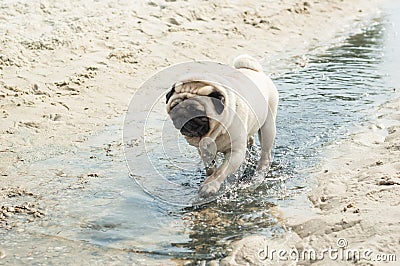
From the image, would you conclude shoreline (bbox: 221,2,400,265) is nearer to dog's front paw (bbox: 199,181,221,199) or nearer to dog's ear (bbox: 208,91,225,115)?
dog's front paw (bbox: 199,181,221,199)

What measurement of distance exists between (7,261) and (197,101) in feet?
5.46

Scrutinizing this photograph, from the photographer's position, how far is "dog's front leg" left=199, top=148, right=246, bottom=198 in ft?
15.9

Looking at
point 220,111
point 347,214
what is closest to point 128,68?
point 220,111

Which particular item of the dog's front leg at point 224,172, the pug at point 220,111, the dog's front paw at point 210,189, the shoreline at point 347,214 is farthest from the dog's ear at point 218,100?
the shoreline at point 347,214

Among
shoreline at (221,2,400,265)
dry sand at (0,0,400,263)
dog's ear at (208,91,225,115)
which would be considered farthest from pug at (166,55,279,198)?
dry sand at (0,0,400,263)

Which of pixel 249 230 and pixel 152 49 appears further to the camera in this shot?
pixel 152 49

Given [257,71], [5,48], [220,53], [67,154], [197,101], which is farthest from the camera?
[220,53]

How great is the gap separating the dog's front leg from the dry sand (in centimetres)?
64

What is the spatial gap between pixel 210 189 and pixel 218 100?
833 millimetres

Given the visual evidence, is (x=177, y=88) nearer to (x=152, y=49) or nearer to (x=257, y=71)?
(x=257, y=71)

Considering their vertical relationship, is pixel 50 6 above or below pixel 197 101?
below

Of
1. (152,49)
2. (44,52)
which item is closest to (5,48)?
(44,52)

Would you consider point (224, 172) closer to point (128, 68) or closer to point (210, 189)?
point (210, 189)

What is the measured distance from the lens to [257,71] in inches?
215
